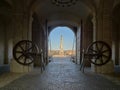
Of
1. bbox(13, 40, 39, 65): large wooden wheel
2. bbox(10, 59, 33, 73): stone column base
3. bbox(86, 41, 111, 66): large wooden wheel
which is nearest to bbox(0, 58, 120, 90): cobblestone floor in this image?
bbox(13, 40, 39, 65): large wooden wheel

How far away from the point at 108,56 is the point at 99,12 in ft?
7.40

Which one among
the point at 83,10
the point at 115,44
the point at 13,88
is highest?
the point at 83,10

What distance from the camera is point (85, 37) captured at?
1602 cm

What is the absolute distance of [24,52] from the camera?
1047 centimetres

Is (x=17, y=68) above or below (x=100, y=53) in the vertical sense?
below

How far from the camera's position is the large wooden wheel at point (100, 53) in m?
10.7

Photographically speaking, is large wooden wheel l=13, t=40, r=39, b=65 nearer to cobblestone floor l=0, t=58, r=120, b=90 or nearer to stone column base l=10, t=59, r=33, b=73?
stone column base l=10, t=59, r=33, b=73

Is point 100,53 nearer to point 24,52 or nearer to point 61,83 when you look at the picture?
point 24,52

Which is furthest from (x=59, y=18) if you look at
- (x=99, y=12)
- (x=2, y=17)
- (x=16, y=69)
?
(x=16, y=69)

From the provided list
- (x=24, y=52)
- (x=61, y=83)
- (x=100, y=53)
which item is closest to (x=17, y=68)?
(x=24, y=52)

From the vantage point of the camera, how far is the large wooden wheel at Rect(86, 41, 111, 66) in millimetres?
10727

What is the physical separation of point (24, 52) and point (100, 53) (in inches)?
142

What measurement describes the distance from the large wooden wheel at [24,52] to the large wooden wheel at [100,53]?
264 centimetres

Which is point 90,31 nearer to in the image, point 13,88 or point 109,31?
point 109,31
